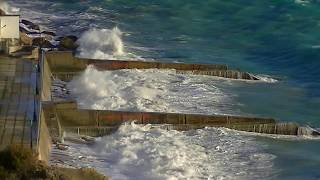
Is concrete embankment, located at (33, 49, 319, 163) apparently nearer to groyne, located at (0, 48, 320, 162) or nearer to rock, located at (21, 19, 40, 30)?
groyne, located at (0, 48, 320, 162)

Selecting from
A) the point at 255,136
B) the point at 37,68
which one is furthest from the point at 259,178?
the point at 37,68

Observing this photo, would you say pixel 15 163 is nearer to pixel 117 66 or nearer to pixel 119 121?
pixel 119 121

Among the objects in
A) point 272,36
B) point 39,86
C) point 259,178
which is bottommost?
point 259,178

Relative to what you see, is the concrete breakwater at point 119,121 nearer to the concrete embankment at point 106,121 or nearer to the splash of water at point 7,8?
the concrete embankment at point 106,121

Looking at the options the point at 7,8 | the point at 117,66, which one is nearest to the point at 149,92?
the point at 117,66

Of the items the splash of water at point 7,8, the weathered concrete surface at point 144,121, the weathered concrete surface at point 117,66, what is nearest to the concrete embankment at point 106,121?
the weathered concrete surface at point 144,121

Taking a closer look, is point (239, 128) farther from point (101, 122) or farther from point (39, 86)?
point (39, 86)

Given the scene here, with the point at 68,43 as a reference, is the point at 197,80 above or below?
below
